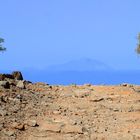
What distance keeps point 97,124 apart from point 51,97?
7.67m

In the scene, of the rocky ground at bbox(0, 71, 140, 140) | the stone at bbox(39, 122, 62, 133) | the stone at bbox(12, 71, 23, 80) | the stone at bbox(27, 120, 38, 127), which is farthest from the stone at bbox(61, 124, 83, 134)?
the stone at bbox(12, 71, 23, 80)

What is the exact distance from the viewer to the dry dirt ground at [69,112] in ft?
61.8

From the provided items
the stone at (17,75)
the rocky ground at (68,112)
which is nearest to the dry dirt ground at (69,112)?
the rocky ground at (68,112)

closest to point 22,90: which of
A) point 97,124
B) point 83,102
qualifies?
point 83,102

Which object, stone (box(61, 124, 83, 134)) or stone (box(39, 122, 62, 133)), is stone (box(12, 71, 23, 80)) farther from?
stone (box(61, 124, 83, 134))

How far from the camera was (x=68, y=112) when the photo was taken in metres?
23.4

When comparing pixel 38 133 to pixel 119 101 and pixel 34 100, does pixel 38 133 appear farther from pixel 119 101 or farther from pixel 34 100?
pixel 119 101

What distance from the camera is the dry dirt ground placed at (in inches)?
741

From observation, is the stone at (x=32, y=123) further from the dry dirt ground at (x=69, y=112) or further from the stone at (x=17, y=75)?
the stone at (x=17, y=75)

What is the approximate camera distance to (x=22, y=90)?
94.7ft

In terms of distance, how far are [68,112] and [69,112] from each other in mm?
45

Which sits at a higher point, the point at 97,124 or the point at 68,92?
the point at 68,92

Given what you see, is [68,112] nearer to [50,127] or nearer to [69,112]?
[69,112]

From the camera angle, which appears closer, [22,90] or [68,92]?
[22,90]
